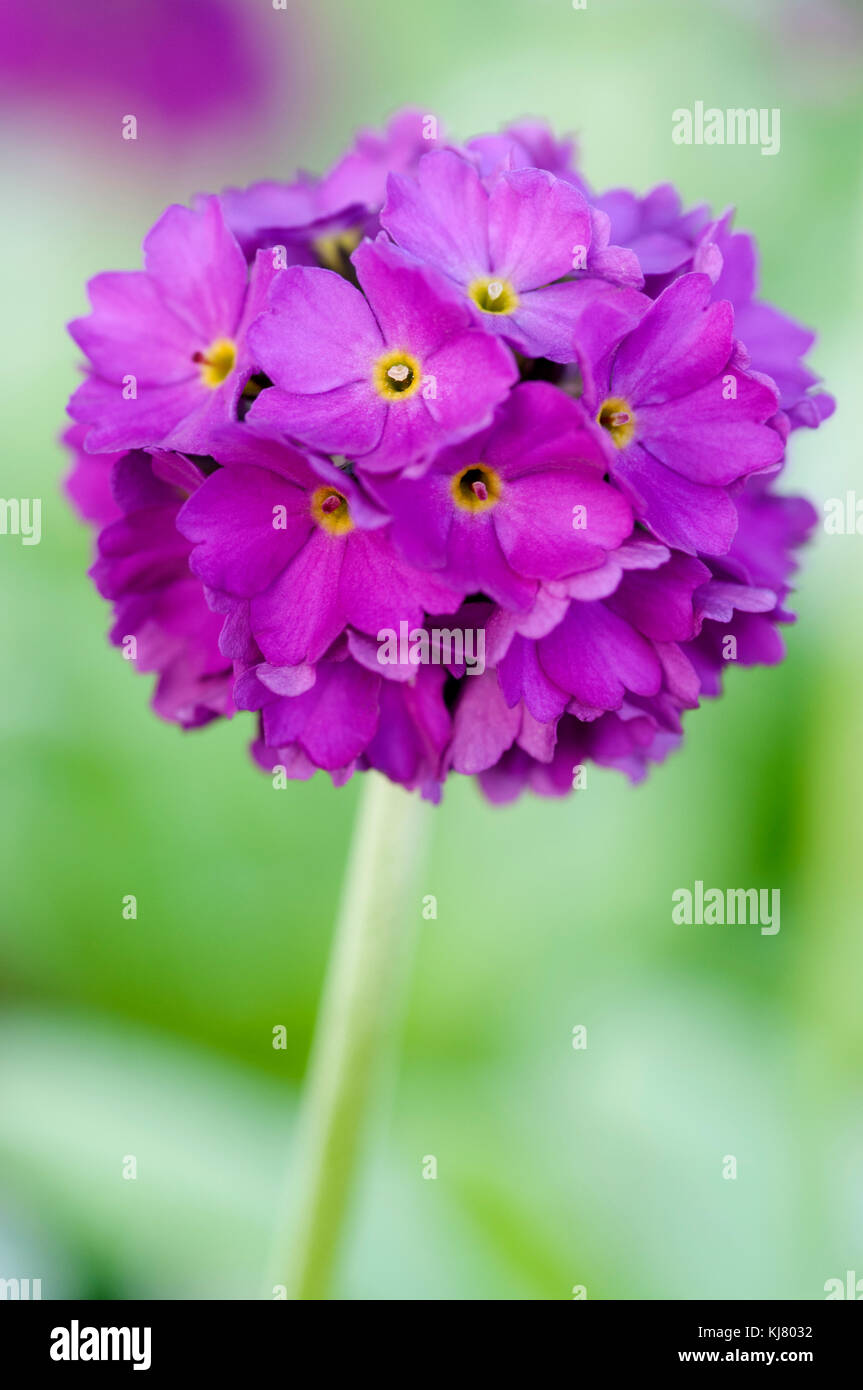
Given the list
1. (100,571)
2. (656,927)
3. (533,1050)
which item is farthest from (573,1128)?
(100,571)

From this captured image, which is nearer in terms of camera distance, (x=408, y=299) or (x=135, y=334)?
(x=408, y=299)

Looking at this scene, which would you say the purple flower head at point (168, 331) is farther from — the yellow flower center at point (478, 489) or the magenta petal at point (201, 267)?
the yellow flower center at point (478, 489)

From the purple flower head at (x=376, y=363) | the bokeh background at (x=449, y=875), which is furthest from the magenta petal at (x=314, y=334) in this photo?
the bokeh background at (x=449, y=875)

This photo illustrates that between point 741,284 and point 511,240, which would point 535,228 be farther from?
point 741,284

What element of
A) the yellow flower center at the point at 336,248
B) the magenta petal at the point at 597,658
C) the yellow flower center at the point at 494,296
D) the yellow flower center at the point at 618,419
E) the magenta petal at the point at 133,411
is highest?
the yellow flower center at the point at 336,248

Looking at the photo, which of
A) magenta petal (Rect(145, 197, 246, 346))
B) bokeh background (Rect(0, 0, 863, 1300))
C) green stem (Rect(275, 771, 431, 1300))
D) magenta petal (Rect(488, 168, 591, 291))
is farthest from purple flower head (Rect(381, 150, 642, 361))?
bokeh background (Rect(0, 0, 863, 1300))

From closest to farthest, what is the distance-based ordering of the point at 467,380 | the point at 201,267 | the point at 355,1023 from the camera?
the point at 467,380
the point at 201,267
the point at 355,1023

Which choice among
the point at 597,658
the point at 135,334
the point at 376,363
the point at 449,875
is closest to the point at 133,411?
Result: the point at 135,334
